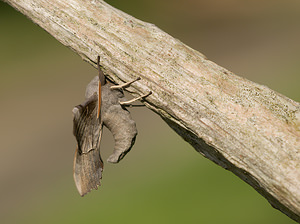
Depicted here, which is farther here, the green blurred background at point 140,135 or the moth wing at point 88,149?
the green blurred background at point 140,135

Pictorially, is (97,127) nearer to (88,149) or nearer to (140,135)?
(88,149)

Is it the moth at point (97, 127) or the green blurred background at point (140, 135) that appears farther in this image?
the green blurred background at point (140, 135)

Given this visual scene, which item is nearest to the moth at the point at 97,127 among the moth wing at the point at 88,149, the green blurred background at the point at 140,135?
the moth wing at the point at 88,149

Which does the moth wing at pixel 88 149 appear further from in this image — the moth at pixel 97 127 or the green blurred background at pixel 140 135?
the green blurred background at pixel 140 135

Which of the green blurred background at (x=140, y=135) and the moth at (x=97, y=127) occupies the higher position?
the green blurred background at (x=140, y=135)

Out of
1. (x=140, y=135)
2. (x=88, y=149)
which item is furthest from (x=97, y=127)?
(x=140, y=135)

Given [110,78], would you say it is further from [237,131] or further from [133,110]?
[133,110]

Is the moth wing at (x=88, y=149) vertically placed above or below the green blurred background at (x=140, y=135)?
below

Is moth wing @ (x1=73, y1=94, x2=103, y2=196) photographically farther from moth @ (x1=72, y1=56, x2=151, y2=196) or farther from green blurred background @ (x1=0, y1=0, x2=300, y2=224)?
green blurred background @ (x1=0, y1=0, x2=300, y2=224)
